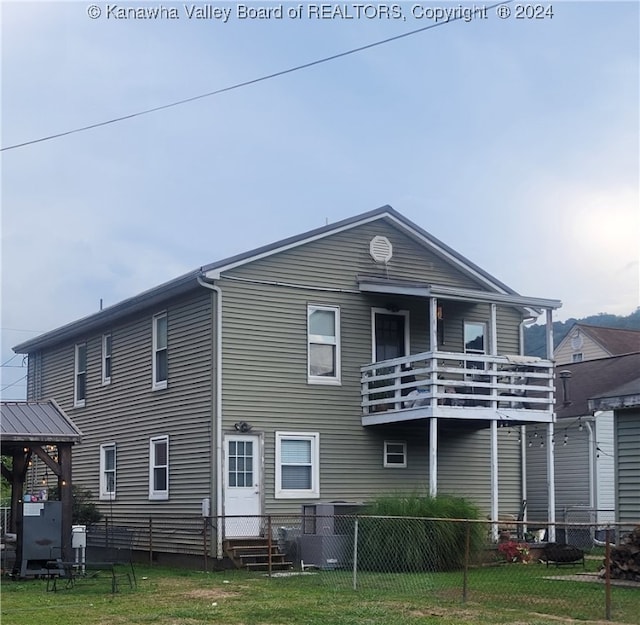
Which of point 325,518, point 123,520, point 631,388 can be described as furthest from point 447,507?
point 123,520

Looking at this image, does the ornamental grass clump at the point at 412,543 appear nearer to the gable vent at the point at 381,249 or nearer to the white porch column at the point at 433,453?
the white porch column at the point at 433,453

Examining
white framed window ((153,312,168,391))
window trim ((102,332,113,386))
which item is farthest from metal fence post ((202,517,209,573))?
window trim ((102,332,113,386))

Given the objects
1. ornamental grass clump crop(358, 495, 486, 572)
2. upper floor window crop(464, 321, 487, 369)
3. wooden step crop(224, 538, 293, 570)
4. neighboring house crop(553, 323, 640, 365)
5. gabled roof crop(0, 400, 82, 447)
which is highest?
neighboring house crop(553, 323, 640, 365)

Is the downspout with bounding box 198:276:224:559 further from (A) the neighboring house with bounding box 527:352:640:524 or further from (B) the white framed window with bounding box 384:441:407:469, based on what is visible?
(A) the neighboring house with bounding box 527:352:640:524

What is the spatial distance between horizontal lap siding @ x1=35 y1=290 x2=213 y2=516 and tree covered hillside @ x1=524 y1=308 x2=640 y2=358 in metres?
34.0

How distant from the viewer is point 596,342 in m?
41.7

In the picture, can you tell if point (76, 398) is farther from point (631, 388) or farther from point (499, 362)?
point (631, 388)

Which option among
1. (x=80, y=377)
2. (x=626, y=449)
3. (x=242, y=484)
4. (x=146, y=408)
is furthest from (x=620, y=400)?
(x=80, y=377)

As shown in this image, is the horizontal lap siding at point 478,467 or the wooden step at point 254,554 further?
the horizontal lap siding at point 478,467

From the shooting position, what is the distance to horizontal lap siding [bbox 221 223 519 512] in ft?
70.6

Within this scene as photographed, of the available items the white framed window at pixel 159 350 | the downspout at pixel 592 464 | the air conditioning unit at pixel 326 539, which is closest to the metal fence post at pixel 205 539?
the air conditioning unit at pixel 326 539

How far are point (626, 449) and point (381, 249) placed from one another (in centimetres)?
813

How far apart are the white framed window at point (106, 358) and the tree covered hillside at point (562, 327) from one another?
34320 millimetres

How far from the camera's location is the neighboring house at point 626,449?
A: 17.1m
